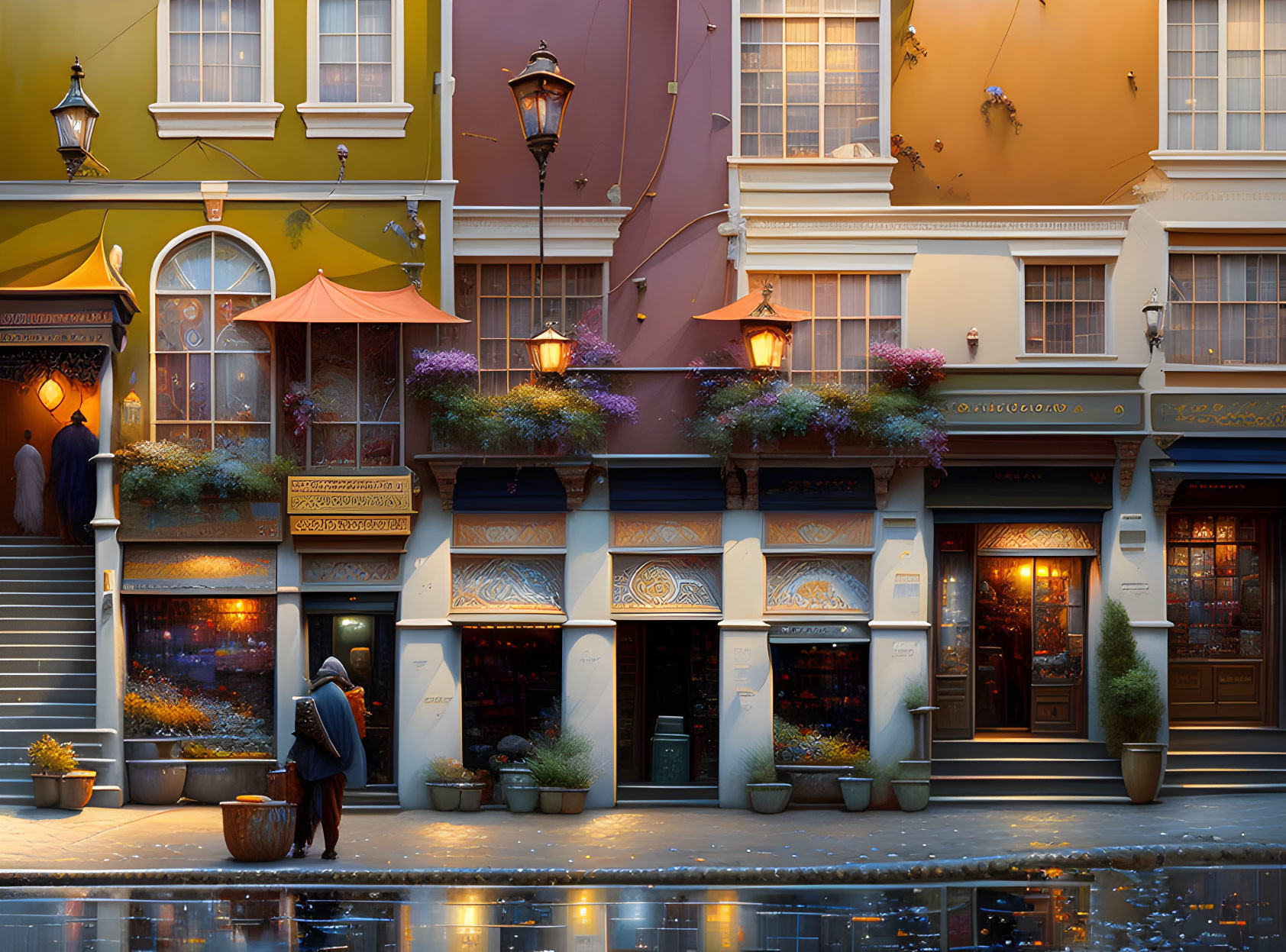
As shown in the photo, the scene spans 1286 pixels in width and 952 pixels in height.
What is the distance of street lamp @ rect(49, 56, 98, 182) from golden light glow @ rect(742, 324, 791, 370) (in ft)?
29.7

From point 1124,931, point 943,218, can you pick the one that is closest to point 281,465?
point 943,218

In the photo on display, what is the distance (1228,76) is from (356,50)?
12.4 meters

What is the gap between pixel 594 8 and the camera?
17953mm

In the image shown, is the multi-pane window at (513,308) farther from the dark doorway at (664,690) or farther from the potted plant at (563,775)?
the potted plant at (563,775)

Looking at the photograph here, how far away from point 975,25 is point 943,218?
2976 millimetres

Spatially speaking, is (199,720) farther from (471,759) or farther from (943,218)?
(943,218)

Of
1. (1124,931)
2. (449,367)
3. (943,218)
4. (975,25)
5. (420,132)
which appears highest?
(975,25)

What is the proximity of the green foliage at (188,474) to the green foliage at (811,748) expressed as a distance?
7632mm

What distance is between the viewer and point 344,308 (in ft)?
53.5

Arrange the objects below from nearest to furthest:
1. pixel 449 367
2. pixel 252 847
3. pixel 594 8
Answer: pixel 252 847 → pixel 449 367 → pixel 594 8

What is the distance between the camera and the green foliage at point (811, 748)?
55.6 feet

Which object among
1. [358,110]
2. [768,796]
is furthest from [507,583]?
[358,110]

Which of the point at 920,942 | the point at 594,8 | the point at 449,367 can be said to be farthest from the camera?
the point at 594,8

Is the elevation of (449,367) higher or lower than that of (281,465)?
higher
